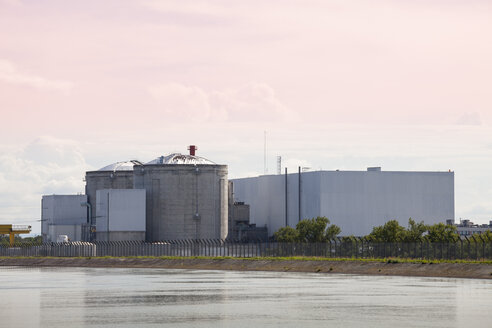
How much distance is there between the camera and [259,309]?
41.3m

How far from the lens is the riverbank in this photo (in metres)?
82.1

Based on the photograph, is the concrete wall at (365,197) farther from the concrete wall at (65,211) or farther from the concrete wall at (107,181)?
the concrete wall at (65,211)

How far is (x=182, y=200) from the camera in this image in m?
154

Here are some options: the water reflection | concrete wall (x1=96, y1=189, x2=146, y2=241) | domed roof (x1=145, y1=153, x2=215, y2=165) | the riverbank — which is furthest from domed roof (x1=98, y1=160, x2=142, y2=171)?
the water reflection

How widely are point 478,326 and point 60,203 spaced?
143043 mm

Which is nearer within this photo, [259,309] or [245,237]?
[259,309]

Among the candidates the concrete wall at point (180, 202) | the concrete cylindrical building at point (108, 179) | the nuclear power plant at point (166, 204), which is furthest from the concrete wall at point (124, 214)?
the concrete cylindrical building at point (108, 179)

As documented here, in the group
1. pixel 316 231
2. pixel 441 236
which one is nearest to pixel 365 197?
pixel 316 231

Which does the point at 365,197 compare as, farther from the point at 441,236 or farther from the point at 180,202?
the point at 441,236

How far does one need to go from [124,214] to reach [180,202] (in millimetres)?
9382

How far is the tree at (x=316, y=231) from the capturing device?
143 meters

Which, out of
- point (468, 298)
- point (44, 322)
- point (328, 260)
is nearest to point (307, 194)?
point (328, 260)

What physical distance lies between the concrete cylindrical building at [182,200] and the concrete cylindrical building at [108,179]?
32.5ft

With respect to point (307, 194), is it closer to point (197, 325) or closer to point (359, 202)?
point (359, 202)
